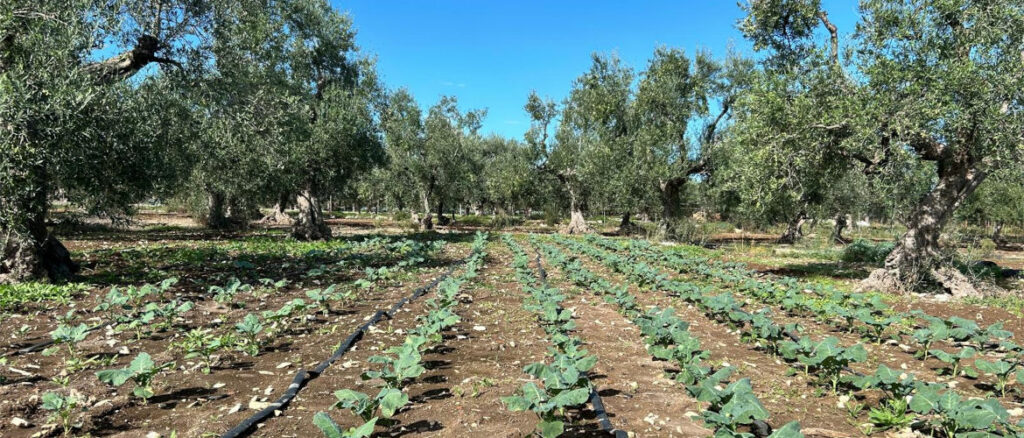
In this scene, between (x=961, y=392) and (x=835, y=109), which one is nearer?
(x=961, y=392)

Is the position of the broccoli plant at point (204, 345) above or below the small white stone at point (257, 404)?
above

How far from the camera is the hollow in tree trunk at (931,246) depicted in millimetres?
11727

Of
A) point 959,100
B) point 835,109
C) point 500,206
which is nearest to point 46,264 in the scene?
point 835,109

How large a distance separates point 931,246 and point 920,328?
18.3 ft

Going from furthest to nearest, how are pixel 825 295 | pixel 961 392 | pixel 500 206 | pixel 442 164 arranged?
pixel 500 206
pixel 442 164
pixel 825 295
pixel 961 392

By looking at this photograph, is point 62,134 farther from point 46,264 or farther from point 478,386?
point 478,386

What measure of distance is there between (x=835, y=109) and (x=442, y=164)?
28530 millimetres

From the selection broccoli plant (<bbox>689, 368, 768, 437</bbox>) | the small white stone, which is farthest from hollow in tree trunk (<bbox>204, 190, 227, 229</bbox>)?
broccoli plant (<bbox>689, 368, 768, 437</bbox>)

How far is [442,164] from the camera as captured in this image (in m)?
37.2

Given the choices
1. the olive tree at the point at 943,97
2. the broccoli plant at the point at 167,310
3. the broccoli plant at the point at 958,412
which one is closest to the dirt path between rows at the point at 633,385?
the broccoli plant at the point at 958,412

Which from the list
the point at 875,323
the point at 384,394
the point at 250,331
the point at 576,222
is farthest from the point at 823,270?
the point at 576,222

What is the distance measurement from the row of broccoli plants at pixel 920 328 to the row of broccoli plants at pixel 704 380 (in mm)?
2579

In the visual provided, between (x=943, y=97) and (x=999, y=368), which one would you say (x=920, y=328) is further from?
(x=943, y=97)

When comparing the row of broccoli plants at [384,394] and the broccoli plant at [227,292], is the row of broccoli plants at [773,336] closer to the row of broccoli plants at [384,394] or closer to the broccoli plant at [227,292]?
the row of broccoli plants at [384,394]
